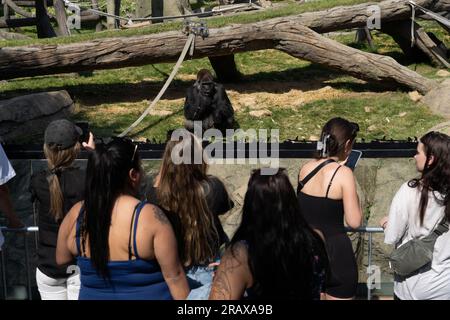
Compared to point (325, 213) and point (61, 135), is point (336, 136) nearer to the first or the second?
point (325, 213)

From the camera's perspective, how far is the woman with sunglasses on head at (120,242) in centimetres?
281

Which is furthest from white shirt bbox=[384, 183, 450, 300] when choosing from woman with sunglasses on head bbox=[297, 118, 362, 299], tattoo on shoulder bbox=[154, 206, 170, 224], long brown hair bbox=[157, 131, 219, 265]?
tattoo on shoulder bbox=[154, 206, 170, 224]

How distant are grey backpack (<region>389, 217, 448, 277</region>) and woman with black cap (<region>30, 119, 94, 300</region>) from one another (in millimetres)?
1579

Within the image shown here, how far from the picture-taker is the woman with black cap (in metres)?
3.43

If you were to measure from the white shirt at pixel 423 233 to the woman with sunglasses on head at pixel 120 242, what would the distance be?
1131 millimetres

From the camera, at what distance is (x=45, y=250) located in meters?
3.48

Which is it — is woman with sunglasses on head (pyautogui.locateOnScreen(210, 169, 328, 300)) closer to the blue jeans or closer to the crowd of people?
the crowd of people

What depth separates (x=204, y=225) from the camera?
3.22 m

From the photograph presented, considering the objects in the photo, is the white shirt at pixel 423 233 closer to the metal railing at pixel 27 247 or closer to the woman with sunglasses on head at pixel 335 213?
the woman with sunglasses on head at pixel 335 213

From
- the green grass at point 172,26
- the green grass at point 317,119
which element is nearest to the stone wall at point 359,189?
the green grass at point 317,119

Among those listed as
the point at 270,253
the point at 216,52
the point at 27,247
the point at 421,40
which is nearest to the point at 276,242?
the point at 270,253

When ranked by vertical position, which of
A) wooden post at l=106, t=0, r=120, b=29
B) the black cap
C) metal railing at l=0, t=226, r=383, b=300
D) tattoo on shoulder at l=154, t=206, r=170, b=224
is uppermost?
wooden post at l=106, t=0, r=120, b=29

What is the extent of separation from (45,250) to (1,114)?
530cm
